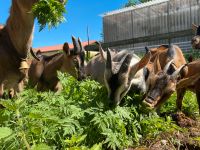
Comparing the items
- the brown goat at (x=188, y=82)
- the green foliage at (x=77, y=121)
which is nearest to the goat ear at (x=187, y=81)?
the brown goat at (x=188, y=82)

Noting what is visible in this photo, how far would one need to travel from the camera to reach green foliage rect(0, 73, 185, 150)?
3.47 meters

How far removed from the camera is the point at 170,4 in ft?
93.0

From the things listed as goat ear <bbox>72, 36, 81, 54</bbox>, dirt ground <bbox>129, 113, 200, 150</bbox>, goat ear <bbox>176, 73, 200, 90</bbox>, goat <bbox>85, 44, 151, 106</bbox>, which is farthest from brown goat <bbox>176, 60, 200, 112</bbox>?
goat ear <bbox>72, 36, 81, 54</bbox>

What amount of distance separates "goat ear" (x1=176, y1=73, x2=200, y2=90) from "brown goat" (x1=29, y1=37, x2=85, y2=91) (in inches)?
96.4

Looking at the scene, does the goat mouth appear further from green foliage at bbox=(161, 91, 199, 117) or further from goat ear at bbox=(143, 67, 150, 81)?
green foliage at bbox=(161, 91, 199, 117)

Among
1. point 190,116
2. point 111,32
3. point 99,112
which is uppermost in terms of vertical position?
point 111,32

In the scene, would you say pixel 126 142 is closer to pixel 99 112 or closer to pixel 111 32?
pixel 99 112

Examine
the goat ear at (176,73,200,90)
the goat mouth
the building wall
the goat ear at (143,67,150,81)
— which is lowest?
the goat mouth

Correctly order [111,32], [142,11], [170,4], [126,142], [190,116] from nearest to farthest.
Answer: [126,142] → [190,116] → [170,4] → [142,11] → [111,32]

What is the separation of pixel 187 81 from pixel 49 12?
3.21m

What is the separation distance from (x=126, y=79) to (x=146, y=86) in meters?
1.00

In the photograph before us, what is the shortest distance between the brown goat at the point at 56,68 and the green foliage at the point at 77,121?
3512 mm

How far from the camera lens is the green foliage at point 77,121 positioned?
11.4 feet

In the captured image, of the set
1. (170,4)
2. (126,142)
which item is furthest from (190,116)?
(170,4)
